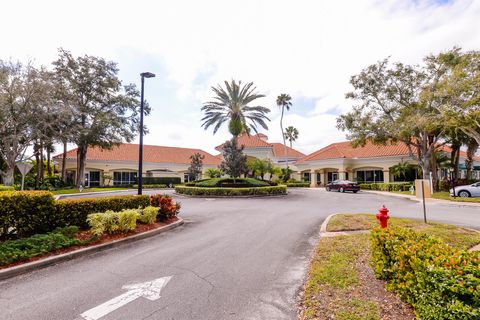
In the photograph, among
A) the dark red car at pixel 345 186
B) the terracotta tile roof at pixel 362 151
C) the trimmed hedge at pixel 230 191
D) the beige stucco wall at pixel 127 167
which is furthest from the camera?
the beige stucco wall at pixel 127 167

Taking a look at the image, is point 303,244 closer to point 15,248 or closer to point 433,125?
point 15,248

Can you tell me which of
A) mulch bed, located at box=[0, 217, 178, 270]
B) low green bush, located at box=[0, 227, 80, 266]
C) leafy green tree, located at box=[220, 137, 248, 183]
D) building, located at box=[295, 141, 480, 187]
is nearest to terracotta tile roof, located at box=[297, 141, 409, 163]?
building, located at box=[295, 141, 480, 187]

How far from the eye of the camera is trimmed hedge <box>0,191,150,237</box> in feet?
23.7

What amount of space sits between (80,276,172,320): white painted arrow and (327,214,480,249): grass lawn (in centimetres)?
641

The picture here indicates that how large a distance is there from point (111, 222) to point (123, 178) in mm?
37588

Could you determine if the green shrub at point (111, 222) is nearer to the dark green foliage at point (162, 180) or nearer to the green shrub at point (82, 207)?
the green shrub at point (82, 207)

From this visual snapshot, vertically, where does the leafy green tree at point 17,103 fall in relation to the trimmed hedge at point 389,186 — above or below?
above

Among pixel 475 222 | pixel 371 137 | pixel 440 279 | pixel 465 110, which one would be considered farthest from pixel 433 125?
pixel 440 279

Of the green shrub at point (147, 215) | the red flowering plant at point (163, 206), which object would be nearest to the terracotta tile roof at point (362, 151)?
the red flowering plant at point (163, 206)

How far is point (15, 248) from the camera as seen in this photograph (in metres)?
6.39

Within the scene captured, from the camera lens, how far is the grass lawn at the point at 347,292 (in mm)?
3699

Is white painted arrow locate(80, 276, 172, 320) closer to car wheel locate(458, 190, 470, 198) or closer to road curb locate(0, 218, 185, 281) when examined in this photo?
road curb locate(0, 218, 185, 281)

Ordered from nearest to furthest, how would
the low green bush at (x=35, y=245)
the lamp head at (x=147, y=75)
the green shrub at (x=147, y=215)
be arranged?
1. the low green bush at (x=35, y=245)
2. the green shrub at (x=147, y=215)
3. the lamp head at (x=147, y=75)

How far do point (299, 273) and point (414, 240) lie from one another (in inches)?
89.4
